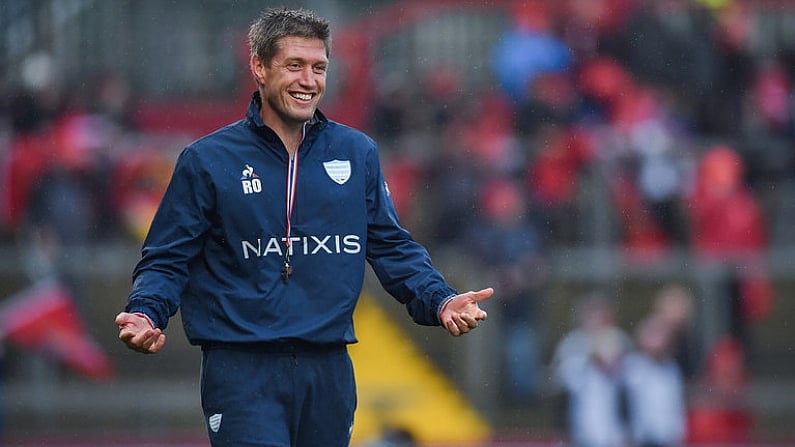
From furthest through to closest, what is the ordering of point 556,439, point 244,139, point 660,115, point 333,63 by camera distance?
point 333,63, point 660,115, point 556,439, point 244,139

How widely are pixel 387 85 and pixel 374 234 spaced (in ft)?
34.6

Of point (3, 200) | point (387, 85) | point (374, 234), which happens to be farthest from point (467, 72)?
point (374, 234)

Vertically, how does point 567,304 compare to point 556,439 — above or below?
above

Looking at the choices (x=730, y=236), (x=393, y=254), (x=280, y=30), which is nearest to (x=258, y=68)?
(x=280, y=30)

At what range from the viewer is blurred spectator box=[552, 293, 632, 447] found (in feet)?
42.8

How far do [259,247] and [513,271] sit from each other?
8415mm

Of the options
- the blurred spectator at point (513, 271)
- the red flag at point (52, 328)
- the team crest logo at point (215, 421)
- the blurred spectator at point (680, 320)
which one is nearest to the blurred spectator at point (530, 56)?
the blurred spectator at point (513, 271)

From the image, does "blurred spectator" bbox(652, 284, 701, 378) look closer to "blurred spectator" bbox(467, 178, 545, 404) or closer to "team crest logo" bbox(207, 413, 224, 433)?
"blurred spectator" bbox(467, 178, 545, 404)

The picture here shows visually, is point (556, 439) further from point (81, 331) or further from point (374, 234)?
point (374, 234)

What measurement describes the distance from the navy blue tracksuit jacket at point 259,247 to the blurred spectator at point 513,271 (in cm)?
816

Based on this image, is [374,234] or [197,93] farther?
[197,93]

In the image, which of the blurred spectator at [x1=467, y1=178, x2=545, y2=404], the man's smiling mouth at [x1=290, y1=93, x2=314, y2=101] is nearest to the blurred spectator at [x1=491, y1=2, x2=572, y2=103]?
the blurred spectator at [x1=467, y1=178, x2=545, y2=404]

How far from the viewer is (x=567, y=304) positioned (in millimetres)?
14492

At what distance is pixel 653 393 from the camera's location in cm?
1311
